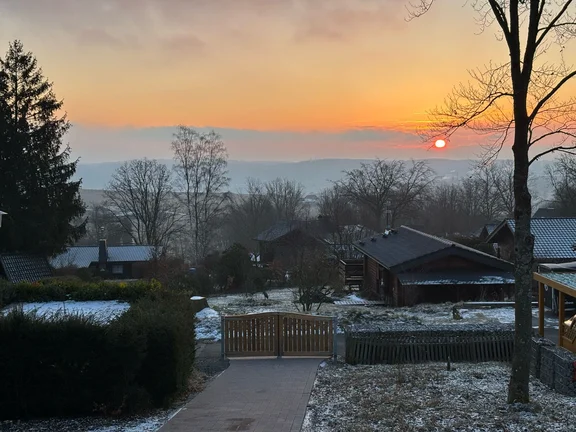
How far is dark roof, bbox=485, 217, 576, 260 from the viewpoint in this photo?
2798 centimetres

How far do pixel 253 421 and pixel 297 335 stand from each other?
15.7ft

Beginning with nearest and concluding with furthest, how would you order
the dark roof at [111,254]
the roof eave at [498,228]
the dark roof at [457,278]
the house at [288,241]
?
the dark roof at [457,278] < the roof eave at [498,228] < the house at [288,241] < the dark roof at [111,254]

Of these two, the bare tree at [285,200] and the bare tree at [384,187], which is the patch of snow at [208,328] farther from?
the bare tree at [285,200]

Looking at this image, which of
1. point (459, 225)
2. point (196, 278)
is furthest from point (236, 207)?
point (196, 278)

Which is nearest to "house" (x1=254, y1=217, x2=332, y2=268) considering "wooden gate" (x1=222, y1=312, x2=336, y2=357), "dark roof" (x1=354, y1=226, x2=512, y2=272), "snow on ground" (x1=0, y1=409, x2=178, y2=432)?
"dark roof" (x1=354, y1=226, x2=512, y2=272)

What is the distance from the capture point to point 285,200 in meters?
84.9

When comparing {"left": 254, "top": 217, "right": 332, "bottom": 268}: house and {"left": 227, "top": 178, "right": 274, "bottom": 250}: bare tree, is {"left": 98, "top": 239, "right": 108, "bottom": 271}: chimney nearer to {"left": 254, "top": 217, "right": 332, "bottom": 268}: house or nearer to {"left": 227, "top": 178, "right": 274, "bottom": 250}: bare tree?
{"left": 254, "top": 217, "right": 332, "bottom": 268}: house

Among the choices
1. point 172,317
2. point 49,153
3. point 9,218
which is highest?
point 49,153

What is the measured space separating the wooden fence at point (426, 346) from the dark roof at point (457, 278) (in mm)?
11917

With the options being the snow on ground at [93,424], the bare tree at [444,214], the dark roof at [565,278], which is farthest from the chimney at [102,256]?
the dark roof at [565,278]

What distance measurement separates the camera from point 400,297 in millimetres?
24734

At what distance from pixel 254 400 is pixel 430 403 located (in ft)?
9.16

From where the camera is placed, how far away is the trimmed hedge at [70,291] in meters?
14.0

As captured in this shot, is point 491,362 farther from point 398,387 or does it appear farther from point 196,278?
point 196,278
